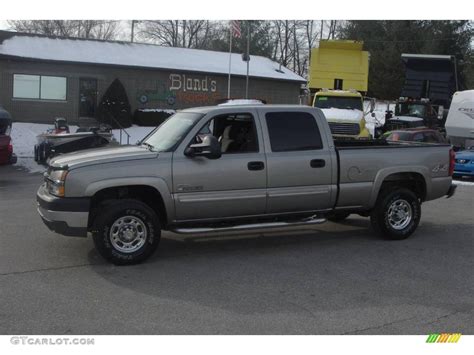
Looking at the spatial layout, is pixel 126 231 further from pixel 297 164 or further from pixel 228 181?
pixel 297 164

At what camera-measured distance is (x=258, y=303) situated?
5039 mm

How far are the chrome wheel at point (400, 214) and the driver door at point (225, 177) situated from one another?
211 centimetres

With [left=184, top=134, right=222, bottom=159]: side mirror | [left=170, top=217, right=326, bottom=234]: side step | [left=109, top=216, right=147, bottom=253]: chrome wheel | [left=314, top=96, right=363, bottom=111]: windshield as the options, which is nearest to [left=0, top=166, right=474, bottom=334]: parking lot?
[left=109, top=216, right=147, bottom=253]: chrome wheel

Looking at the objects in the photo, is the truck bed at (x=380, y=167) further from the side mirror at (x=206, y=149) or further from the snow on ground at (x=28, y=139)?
the snow on ground at (x=28, y=139)

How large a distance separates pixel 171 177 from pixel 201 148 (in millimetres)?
489

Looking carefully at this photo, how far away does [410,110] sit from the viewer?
25891 millimetres

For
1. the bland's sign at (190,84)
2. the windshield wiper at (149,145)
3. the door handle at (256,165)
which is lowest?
the door handle at (256,165)

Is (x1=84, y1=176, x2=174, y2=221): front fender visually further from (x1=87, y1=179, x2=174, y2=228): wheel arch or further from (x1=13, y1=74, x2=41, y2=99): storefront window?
(x1=13, y1=74, x2=41, y2=99): storefront window

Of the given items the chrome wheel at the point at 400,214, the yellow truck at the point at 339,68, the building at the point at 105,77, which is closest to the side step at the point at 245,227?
the chrome wheel at the point at 400,214

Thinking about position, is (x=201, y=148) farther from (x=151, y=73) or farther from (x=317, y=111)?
(x=151, y=73)

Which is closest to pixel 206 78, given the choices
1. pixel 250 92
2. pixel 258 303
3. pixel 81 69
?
pixel 250 92

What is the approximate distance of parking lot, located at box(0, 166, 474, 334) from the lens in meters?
4.54

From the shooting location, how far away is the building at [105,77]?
27.3m

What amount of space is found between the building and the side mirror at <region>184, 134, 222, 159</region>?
23.2 m
